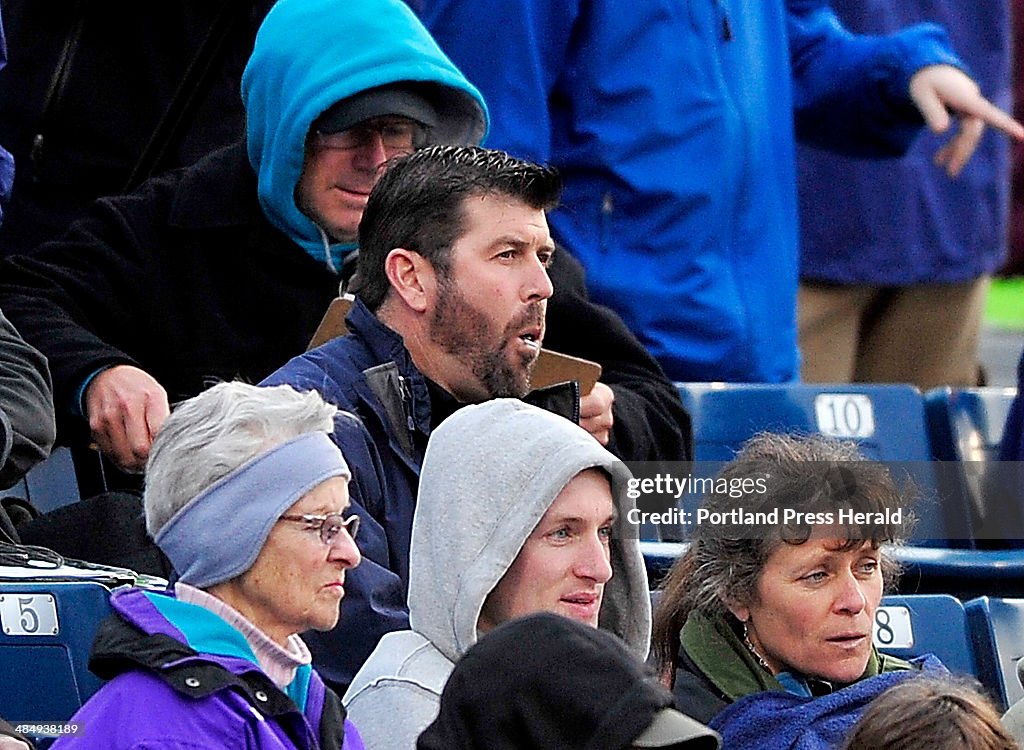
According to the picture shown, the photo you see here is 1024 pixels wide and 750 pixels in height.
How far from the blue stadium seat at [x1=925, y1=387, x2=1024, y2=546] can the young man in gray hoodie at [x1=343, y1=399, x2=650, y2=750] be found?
2026mm

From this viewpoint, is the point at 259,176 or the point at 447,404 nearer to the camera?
the point at 447,404

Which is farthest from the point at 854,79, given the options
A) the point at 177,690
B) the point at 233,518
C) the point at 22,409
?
the point at 177,690

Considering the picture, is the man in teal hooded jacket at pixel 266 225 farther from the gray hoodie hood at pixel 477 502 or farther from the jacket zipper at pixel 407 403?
the gray hoodie hood at pixel 477 502

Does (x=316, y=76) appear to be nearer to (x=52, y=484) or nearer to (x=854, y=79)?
(x=52, y=484)

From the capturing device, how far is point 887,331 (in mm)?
6504

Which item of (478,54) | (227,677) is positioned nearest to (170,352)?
(478,54)

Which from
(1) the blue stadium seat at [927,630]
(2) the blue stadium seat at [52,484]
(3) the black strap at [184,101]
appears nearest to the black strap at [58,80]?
(3) the black strap at [184,101]

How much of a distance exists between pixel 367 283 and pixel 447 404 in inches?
10.3

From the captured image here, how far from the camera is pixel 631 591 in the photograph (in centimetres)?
344

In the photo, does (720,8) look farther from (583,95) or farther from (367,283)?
(367,283)

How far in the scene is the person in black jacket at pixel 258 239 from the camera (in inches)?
166

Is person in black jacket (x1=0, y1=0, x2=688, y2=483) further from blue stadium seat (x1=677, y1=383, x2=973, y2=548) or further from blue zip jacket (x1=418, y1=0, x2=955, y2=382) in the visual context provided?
blue zip jacket (x1=418, y1=0, x2=955, y2=382)

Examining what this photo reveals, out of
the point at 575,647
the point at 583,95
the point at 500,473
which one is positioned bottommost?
the point at 575,647

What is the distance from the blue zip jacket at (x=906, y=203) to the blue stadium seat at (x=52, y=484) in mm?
2769
